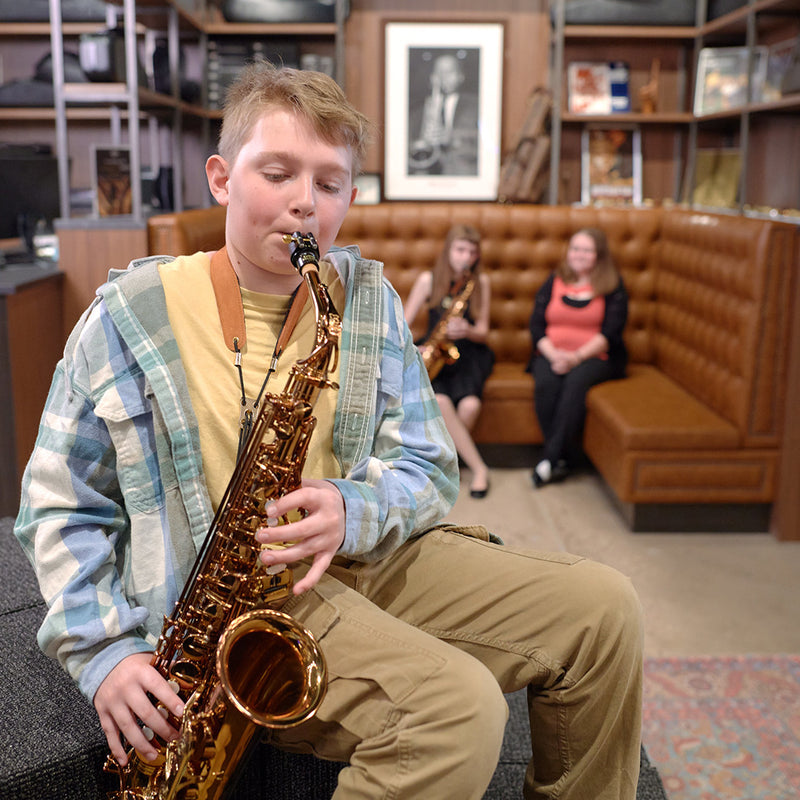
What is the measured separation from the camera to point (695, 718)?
208cm

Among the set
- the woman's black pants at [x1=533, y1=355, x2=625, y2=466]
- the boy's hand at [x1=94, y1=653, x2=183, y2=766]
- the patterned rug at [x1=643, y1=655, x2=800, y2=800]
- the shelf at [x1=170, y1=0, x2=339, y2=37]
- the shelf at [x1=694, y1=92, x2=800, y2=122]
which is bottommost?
the patterned rug at [x1=643, y1=655, x2=800, y2=800]

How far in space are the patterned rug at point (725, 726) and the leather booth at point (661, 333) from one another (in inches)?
37.3

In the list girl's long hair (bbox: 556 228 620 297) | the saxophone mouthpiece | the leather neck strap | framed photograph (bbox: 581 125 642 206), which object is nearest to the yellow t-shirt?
the leather neck strap

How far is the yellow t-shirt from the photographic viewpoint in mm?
1203

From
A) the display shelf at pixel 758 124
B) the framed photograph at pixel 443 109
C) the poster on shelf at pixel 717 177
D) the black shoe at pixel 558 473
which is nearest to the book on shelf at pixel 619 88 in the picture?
the display shelf at pixel 758 124

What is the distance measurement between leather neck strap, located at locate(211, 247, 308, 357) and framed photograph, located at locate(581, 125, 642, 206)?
13.6ft

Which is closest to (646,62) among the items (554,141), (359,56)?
(554,141)

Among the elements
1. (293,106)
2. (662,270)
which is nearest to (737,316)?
→ (662,270)

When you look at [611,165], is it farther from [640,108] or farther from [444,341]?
[444,341]

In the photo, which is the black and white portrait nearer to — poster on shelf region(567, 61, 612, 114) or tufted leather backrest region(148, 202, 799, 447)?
poster on shelf region(567, 61, 612, 114)

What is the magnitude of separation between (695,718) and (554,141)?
3.49 m

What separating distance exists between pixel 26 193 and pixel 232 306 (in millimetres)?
2802

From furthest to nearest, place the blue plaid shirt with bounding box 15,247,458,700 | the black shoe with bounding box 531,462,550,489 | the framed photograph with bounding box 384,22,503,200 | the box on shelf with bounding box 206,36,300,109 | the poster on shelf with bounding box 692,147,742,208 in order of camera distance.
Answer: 1. the framed photograph with bounding box 384,22,503,200
2. the box on shelf with bounding box 206,36,300,109
3. the poster on shelf with bounding box 692,147,742,208
4. the black shoe with bounding box 531,462,550,489
5. the blue plaid shirt with bounding box 15,247,458,700

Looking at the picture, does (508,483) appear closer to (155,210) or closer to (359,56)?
(155,210)
